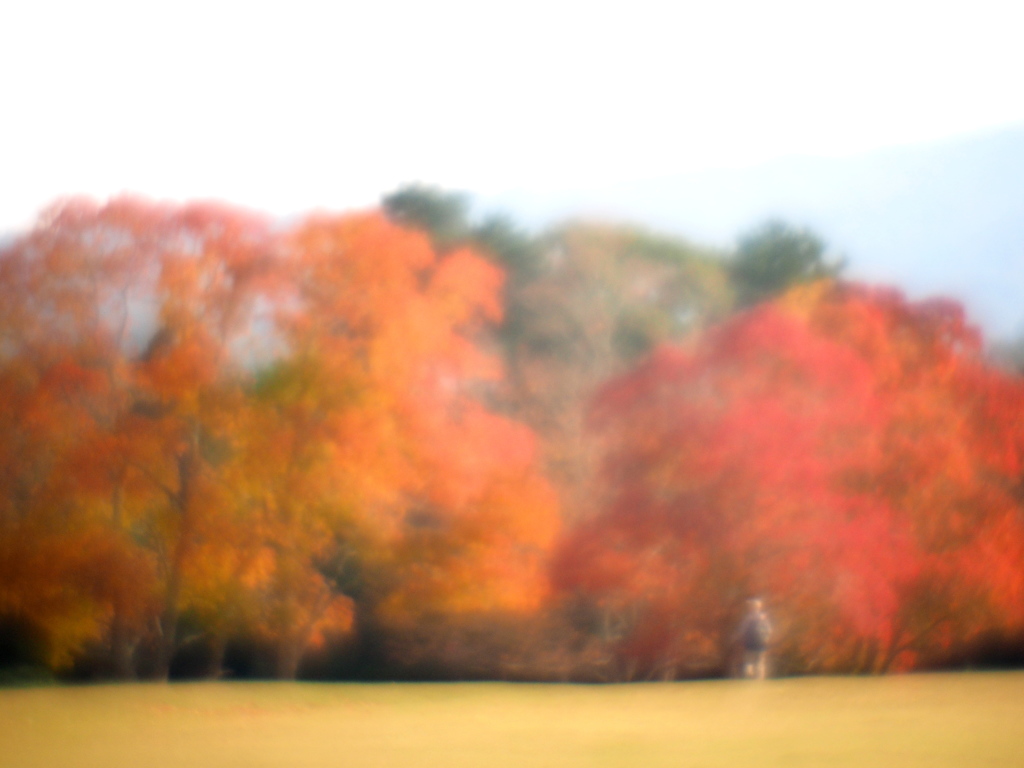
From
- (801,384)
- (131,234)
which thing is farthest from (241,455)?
(801,384)

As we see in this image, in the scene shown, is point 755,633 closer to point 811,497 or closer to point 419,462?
point 811,497

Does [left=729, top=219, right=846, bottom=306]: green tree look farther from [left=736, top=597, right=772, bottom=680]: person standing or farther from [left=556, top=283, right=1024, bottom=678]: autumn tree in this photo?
[left=736, top=597, right=772, bottom=680]: person standing

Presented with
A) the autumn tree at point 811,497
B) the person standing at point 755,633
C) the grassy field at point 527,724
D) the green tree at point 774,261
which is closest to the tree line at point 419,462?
the autumn tree at point 811,497

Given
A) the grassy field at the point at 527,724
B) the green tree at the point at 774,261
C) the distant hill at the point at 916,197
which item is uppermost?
the distant hill at the point at 916,197

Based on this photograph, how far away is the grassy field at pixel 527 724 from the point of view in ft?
28.8

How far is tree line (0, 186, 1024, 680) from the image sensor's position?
17.9m

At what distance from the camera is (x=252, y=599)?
21.5m

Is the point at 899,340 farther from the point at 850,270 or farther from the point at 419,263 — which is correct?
the point at 850,270

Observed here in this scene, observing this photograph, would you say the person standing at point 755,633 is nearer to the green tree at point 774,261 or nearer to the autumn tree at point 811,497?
the autumn tree at point 811,497

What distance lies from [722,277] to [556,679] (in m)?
14.5

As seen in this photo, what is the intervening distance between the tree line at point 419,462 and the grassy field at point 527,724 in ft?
9.28

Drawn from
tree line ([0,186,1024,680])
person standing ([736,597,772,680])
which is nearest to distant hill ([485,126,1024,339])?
tree line ([0,186,1024,680])

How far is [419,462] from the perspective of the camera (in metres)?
19.9

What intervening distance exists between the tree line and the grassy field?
2829mm
